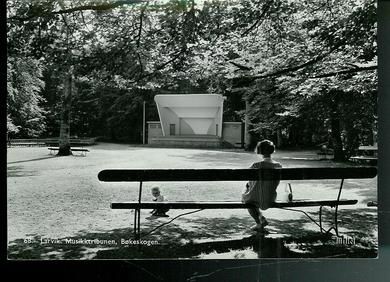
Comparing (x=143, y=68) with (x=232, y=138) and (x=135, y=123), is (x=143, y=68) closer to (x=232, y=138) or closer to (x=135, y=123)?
(x=135, y=123)

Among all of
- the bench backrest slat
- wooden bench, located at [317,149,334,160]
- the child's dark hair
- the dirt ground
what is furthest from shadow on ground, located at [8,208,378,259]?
the child's dark hair

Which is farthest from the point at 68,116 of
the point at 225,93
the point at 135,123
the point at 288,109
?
the point at 288,109

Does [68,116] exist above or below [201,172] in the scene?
above

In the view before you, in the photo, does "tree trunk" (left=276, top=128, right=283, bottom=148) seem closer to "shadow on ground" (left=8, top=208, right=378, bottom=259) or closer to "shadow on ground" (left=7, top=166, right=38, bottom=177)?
"shadow on ground" (left=8, top=208, right=378, bottom=259)

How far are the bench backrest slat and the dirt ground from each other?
4cm

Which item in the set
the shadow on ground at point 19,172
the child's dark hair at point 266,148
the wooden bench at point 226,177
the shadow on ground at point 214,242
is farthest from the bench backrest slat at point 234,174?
the shadow on ground at point 19,172

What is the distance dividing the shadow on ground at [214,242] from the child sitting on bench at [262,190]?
2.8 inches

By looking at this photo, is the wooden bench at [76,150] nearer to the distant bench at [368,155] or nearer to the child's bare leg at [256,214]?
the child's bare leg at [256,214]

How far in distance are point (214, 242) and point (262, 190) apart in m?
0.51

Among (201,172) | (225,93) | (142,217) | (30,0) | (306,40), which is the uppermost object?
(30,0)

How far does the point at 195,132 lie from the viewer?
9.98 feet

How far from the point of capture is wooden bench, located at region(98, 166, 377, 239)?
9.62ft

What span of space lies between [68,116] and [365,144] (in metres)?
2.15

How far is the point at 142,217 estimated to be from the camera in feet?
9.76
